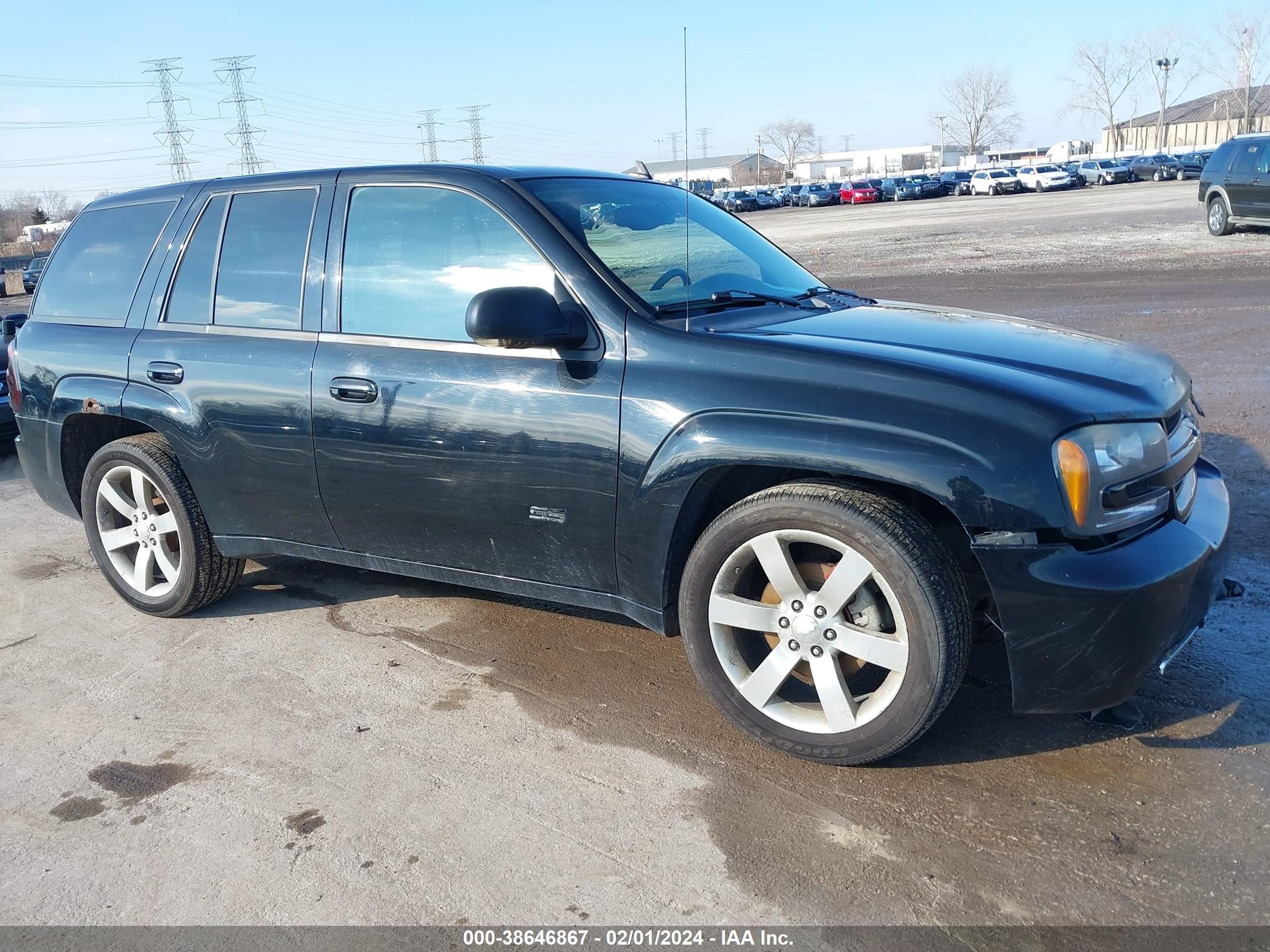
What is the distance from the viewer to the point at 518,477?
3590mm

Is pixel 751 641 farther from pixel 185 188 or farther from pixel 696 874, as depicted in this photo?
pixel 185 188

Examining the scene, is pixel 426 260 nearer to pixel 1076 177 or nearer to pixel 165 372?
pixel 165 372

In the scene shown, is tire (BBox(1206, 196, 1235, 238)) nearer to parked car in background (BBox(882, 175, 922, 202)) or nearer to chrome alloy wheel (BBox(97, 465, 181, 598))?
chrome alloy wheel (BBox(97, 465, 181, 598))

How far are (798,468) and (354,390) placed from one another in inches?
67.1

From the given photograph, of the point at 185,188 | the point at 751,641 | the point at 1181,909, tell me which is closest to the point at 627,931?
the point at 751,641

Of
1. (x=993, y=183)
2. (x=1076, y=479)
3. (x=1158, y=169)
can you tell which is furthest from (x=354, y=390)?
(x=1158, y=169)

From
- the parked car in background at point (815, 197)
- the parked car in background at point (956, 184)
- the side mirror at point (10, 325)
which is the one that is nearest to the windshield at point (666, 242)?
the side mirror at point (10, 325)

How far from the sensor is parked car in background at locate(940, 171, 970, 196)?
201 feet

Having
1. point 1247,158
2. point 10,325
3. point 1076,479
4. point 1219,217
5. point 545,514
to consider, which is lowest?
point 545,514

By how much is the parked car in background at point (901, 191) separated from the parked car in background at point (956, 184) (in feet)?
7.29

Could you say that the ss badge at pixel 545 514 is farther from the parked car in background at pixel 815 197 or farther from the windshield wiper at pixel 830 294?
the parked car in background at pixel 815 197

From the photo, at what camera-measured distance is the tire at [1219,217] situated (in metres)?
18.4

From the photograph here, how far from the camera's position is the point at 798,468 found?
311cm

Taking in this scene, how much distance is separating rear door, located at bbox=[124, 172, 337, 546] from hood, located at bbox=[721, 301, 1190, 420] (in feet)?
5.66
